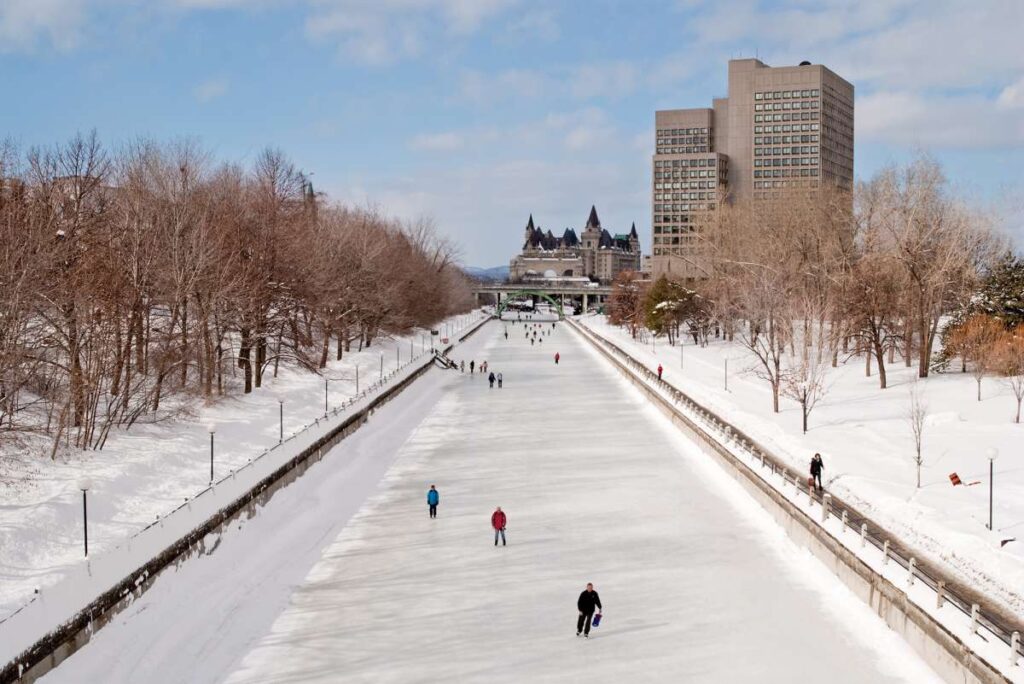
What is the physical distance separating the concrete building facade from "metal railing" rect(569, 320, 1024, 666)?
140 metres

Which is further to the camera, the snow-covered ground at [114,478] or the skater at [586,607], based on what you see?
the snow-covered ground at [114,478]

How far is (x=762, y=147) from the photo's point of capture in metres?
184

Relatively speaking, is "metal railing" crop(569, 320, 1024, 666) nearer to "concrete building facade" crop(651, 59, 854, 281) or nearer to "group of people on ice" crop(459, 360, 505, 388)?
"group of people on ice" crop(459, 360, 505, 388)

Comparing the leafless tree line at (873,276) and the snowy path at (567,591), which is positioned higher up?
the leafless tree line at (873,276)

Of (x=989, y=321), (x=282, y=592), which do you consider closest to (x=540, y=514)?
(x=282, y=592)

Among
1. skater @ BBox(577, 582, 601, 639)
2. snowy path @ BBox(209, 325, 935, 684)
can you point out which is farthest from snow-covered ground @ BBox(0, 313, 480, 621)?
skater @ BBox(577, 582, 601, 639)

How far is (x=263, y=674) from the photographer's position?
14508 mm

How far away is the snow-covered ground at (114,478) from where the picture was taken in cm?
1784

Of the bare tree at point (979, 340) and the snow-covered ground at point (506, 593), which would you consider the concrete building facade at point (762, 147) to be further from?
the snow-covered ground at point (506, 593)

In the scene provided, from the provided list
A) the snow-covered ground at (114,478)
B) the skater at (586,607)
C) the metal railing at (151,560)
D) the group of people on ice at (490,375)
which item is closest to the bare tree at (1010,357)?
the skater at (586,607)

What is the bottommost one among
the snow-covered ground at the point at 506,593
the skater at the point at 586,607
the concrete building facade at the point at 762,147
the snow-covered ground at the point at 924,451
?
the snow-covered ground at the point at 506,593

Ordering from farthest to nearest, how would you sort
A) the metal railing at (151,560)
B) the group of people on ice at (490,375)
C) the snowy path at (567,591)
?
the group of people on ice at (490,375), the snowy path at (567,591), the metal railing at (151,560)

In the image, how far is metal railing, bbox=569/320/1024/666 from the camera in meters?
13.7

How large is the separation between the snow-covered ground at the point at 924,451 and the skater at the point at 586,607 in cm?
681
